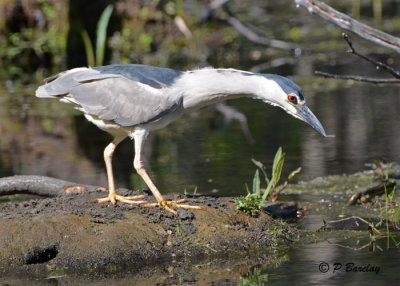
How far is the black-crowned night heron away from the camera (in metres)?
5.89

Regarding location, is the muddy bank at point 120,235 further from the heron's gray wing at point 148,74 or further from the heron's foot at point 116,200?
the heron's gray wing at point 148,74

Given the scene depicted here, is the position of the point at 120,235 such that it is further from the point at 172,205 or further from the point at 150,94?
the point at 150,94

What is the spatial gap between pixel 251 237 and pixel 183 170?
3.04 metres

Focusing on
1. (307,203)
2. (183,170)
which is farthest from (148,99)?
(183,170)

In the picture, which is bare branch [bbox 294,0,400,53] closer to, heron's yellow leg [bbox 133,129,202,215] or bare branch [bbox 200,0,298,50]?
heron's yellow leg [bbox 133,129,202,215]

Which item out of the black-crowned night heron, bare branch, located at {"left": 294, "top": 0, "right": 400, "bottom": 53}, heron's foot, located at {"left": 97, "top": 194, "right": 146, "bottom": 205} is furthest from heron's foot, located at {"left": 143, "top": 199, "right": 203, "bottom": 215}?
bare branch, located at {"left": 294, "top": 0, "right": 400, "bottom": 53}

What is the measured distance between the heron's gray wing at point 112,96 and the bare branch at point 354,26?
1.53 m

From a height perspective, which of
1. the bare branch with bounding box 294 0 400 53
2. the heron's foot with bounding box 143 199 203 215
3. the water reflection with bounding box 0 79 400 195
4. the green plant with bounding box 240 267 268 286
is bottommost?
the water reflection with bounding box 0 79 400 195

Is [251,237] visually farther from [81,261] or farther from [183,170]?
[183,170]

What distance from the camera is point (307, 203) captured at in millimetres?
7039

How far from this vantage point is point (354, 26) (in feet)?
20.9

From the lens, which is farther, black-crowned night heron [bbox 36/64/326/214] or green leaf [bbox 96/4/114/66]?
green leaf [bbox 96/4/114/66]

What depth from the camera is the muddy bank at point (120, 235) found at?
5.36m

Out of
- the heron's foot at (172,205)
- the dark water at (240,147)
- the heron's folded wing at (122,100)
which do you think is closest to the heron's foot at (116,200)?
the heron's foot at (172,205)
